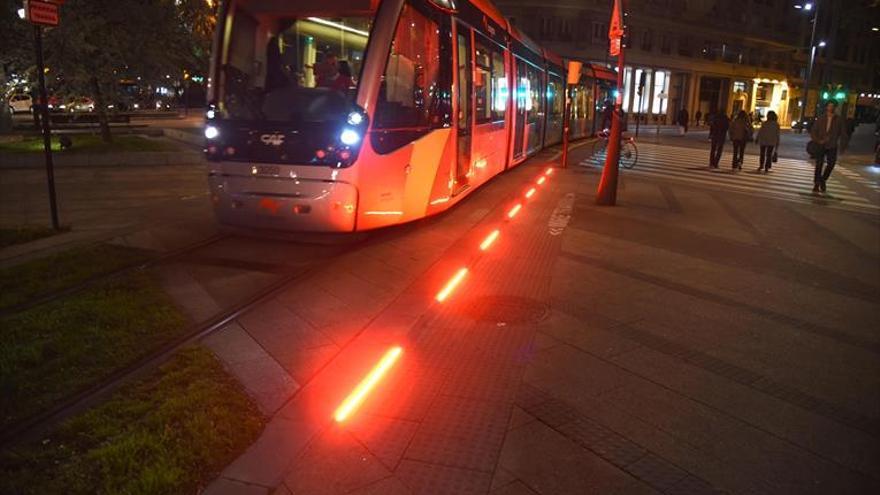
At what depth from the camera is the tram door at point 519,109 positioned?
15.3 metres

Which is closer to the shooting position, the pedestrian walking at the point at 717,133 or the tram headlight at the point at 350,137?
the tram headlight at the point at 350,137

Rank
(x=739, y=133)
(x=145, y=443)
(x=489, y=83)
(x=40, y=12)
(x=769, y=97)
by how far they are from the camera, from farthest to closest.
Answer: (x=769, y=97)
(x=739, y=133)
(x=489, y=83)
(x=40, y=12)
(x=145, y=443)

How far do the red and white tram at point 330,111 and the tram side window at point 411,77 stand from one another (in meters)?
0.01

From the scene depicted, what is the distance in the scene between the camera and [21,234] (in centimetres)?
866

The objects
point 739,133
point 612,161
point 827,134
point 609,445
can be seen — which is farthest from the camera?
point 739,133

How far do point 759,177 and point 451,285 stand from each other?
612 inches

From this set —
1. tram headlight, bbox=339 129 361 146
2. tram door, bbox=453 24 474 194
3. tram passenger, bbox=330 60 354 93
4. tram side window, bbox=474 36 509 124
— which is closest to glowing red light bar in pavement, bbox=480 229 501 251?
tram door, bbox=453 24 474 194

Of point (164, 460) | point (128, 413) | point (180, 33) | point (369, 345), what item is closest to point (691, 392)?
point (369, 345)

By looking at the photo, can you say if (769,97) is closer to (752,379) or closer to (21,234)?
(752,379)

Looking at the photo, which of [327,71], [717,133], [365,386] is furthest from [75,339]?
[717,133]

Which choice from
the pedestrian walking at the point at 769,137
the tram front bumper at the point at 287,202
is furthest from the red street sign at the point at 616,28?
the pedestrian walking at the point at 769,137

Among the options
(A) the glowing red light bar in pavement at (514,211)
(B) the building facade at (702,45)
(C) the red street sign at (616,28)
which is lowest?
(A) the glowing red light bar in pavement at (514,211)

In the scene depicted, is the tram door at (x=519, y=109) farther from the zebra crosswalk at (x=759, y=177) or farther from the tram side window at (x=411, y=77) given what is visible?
the tram side window at (x=411, y=77)

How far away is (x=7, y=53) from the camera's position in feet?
55.0
